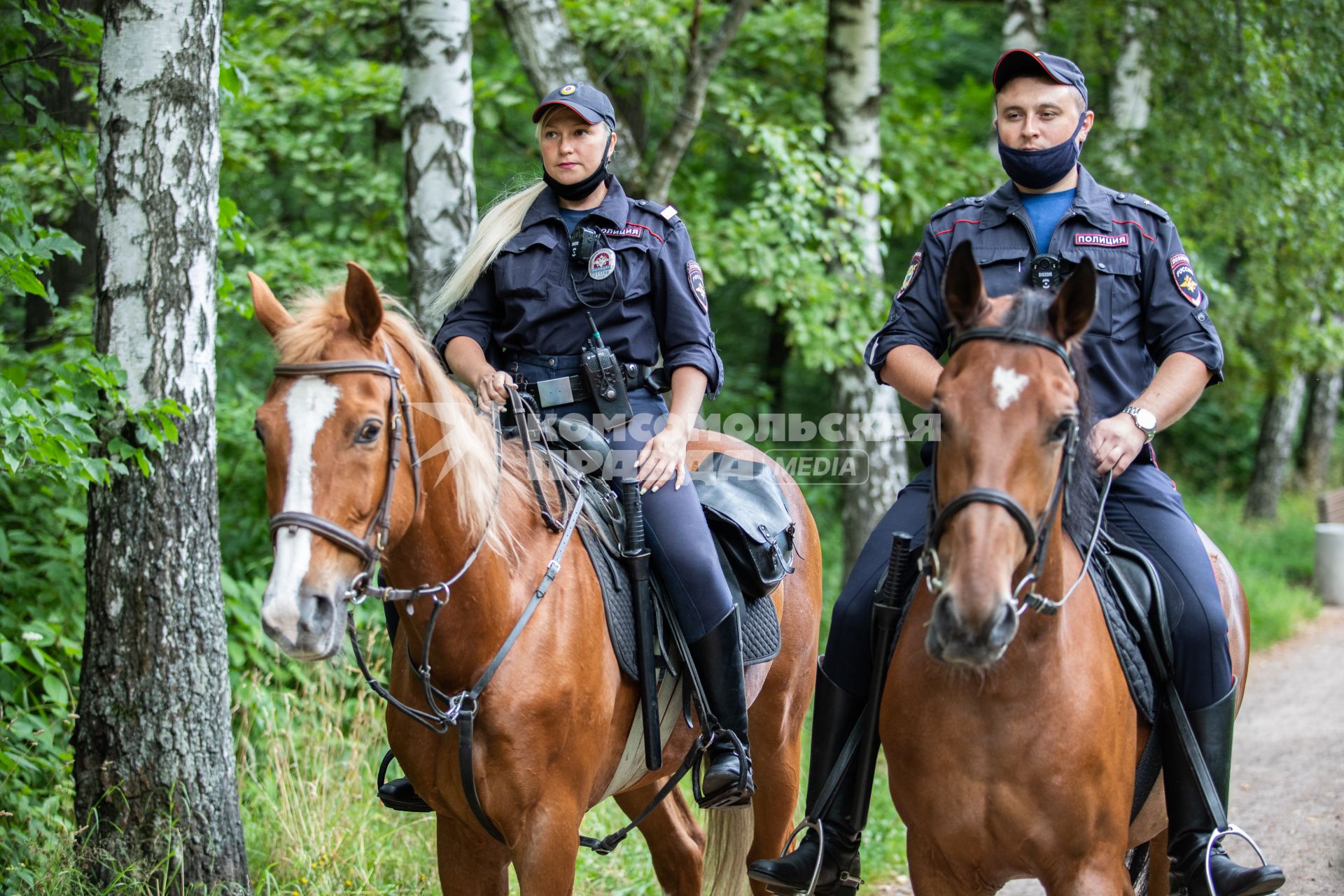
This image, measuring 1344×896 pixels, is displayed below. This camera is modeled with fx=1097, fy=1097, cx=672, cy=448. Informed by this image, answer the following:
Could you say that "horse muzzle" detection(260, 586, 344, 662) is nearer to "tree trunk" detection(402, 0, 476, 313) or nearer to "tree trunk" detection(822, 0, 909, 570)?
"tree trunk" detection(402, 0, 476, 313)

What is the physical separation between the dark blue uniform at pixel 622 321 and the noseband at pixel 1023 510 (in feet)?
3.80

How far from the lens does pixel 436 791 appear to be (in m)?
3.24

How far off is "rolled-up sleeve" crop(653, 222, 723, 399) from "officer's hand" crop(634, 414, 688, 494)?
0.26 m

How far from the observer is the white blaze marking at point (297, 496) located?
2.37 meters

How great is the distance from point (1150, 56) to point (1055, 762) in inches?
386

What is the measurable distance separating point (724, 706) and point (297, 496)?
1844 millimetres

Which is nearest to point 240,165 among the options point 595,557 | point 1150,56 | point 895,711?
point 595,557

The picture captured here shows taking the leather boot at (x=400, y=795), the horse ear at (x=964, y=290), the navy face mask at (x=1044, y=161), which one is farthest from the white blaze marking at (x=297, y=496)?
the navy face mask at (x=1044, y=161)

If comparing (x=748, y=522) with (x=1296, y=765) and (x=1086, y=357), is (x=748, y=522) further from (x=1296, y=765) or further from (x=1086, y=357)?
(x=1296, y=765)

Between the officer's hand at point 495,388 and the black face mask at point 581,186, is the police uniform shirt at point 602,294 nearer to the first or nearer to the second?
the black face mask at point 581,186

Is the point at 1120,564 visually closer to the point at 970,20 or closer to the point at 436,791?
A: the point at 436,791

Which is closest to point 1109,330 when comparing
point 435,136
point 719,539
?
point 719,539

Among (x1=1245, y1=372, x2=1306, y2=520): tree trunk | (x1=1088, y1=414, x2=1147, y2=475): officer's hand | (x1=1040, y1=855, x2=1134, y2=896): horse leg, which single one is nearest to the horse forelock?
(x1=1088, y1=414, x2=1147, y2=475): officer's hand

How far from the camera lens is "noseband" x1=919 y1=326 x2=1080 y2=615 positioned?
2.41m
